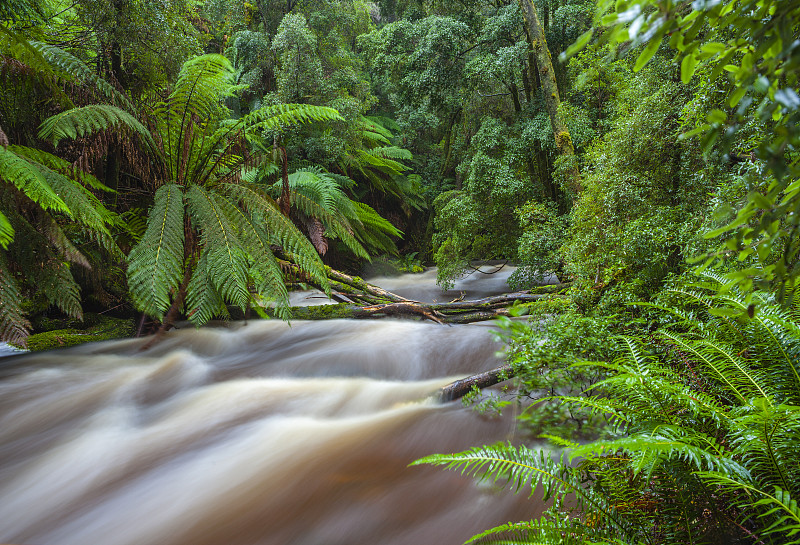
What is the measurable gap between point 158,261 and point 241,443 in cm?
131

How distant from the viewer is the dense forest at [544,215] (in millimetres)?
940

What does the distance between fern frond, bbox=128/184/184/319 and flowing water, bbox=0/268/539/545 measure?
659mm

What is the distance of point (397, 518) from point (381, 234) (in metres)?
7.71

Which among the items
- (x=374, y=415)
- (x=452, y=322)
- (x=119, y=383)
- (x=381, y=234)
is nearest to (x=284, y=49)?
(x=381, y=234)

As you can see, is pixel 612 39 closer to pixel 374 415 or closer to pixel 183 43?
pixel 374 415

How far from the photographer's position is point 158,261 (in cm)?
286

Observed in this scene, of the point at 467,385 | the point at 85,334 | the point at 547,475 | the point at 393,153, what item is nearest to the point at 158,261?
the point at 85,334

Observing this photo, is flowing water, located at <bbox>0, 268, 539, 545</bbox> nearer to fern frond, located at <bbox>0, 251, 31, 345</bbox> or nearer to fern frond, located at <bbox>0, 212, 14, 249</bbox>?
fern frond, located at <bbox>0, 251, 31, 345</bbox>

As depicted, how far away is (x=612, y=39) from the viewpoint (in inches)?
23.4

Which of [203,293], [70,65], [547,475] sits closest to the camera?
[547,475]

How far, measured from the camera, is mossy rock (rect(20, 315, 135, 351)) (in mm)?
3598

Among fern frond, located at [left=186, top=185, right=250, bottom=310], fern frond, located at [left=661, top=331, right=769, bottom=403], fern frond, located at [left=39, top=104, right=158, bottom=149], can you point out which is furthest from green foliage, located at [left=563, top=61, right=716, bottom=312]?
fern frond, located at [left=39, top=104, right=158, bottom=149]

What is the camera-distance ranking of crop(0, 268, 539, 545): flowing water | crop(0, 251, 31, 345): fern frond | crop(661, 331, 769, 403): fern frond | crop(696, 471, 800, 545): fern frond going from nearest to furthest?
crop(696, 471, 800, 545): fern frond → crop(661, 331, 769, 403): fern frond → crop(0, 268, 539, 545): flowing water → crop(0, 251, 31, 345): fern frond

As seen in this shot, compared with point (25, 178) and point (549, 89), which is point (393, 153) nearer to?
point (549, 89)
